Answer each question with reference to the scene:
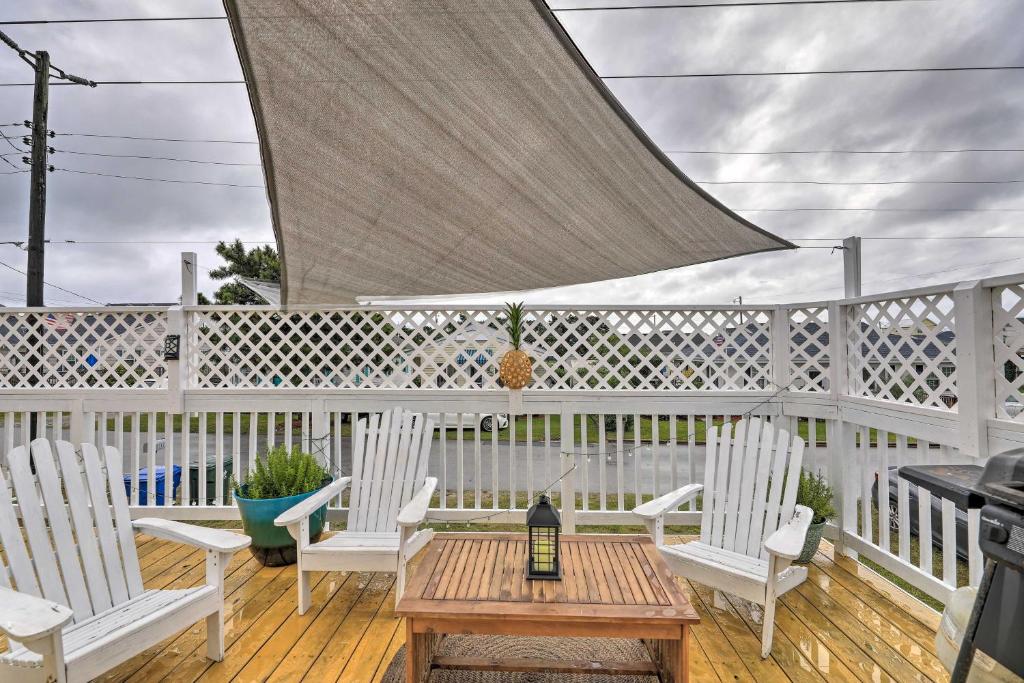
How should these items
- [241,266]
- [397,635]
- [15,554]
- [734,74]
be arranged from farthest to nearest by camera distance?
[241,266], [734,74], [397,635], [15,554]

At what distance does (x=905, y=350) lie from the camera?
8.51 feet

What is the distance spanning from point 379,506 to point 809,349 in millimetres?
3018

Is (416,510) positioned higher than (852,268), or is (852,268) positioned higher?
(852,268)

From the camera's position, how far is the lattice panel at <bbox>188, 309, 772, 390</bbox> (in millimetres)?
3498

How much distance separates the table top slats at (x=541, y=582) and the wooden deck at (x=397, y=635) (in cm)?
48

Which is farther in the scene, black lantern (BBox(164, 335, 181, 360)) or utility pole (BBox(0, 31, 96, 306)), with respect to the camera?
utility pole (BBox(0, 31, 96, 306))

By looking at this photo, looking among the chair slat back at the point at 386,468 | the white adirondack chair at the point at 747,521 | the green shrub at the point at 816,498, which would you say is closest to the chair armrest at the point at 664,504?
the white adirondack chair at the point at 747,521

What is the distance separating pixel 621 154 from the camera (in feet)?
5.94

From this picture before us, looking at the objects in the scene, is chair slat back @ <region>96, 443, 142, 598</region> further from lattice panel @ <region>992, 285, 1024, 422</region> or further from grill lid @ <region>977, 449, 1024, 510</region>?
lattice panel @ <region>992, 285, 1024, 422</region>

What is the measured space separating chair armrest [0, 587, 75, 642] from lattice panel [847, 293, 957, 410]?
139 inches

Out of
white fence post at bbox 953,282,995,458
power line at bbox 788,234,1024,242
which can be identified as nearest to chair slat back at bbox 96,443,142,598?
white fence post at bbox 953,282,995,458

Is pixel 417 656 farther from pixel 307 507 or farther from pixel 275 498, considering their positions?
pixel 275 498

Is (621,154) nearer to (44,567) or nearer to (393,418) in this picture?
(393,418)

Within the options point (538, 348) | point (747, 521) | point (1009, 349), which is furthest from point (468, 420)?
point (1009, 349)
